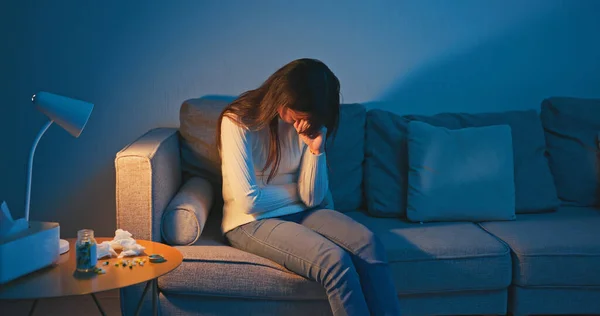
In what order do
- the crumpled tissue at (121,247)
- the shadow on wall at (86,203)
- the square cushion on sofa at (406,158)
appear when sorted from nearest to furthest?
the crumpled tissue at (121,247) < the square cushion on sofa at (406,158) < the shadow on wall at (86,203)

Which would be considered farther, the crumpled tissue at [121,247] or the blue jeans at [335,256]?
the blue jeans at [335,256]

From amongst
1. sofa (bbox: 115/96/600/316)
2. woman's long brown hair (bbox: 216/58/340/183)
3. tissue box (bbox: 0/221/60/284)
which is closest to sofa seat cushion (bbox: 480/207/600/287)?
sofa (bbox: 115/96/600/316)

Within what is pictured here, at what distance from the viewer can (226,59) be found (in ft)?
10.2

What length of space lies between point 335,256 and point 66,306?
1.31 m

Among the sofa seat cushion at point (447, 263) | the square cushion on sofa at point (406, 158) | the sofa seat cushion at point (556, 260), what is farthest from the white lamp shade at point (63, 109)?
the sofa seat cushion at point (556, 260)

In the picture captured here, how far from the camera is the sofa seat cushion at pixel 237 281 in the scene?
224 cm

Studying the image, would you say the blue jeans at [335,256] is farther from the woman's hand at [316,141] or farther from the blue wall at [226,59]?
the blue wall at [226,59]

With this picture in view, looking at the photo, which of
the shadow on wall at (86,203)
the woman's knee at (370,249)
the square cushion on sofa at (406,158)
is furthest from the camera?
the shadow on wall at (86,203)

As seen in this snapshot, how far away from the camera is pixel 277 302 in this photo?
7.48ft

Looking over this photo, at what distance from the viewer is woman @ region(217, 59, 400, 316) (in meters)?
2.16

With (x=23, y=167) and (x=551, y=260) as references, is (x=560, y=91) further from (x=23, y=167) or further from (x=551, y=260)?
(x=23, y=167)

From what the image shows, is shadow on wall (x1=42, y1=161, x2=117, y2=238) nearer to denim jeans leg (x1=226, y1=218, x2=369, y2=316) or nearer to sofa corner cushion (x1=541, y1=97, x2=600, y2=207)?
denim jeans leg (x1=226, y1=218, x2=369, y2=316)

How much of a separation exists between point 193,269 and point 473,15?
176 cm

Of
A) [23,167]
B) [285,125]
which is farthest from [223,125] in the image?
[23,167]
